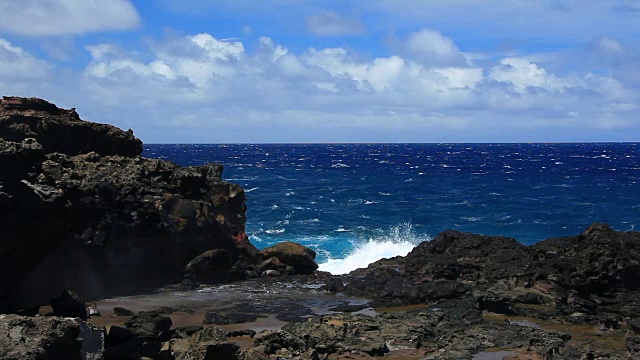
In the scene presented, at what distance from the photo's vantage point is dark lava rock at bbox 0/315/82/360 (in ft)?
30.8

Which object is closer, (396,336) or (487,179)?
(396,336)

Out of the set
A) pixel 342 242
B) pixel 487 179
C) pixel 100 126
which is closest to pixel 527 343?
pixel 100 126

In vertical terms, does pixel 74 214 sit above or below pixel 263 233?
above

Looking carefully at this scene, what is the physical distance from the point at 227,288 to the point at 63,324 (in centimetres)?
1552

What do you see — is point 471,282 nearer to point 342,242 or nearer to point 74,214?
point 74,214

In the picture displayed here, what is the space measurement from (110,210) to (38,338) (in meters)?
16.1

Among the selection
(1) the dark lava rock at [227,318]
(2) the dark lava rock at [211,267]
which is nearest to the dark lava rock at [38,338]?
(1) the dark lava rock at [227,318]

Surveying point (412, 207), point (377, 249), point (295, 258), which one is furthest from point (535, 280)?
point (412, 207)

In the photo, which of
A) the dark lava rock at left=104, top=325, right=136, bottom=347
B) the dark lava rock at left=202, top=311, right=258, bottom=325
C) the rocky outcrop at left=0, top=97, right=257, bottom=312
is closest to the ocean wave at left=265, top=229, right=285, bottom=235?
the rocky outcrop at left=0, top=97, right=257, bottom=312

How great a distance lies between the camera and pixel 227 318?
19953mm

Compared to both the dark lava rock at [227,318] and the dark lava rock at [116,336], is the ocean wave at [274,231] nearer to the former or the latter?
the dark lava rock at [227,318]

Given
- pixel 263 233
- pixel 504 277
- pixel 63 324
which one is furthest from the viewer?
pixel 263 233

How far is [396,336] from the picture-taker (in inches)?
693

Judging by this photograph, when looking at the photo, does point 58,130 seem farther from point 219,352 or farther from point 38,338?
point 38,338
